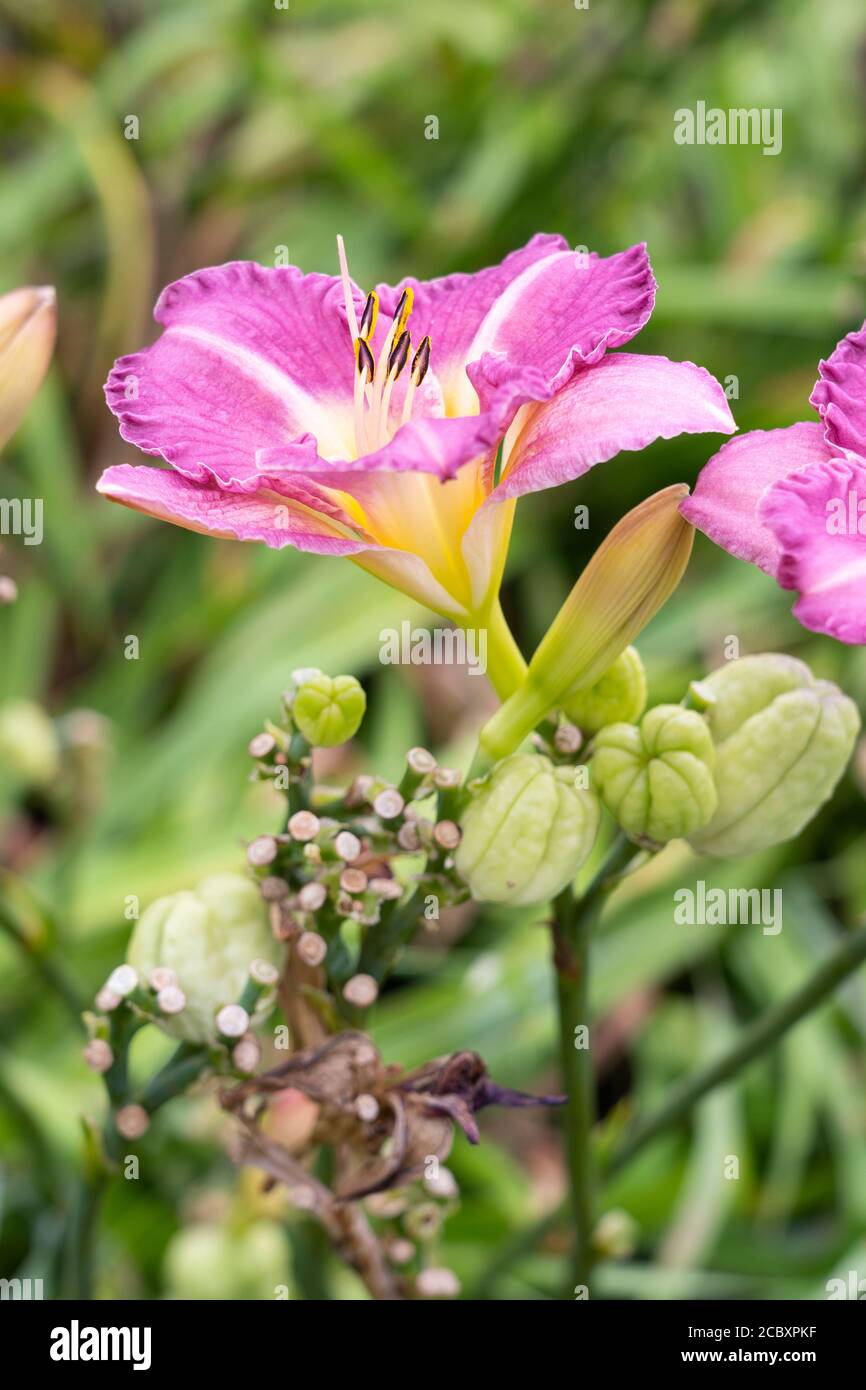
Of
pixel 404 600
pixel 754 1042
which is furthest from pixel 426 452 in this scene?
pixel 404 600

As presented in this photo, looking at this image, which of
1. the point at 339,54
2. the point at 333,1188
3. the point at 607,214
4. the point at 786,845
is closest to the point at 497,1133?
the point at 786,845

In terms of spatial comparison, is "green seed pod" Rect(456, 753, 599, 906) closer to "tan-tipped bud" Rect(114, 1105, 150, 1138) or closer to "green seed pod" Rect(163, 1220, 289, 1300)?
"tan-tipped bud" Rect(114, 1105, 150, 1138)

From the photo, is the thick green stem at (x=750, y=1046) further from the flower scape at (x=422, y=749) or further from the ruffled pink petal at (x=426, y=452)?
the ruffled pink petal at (x=426, y=452)

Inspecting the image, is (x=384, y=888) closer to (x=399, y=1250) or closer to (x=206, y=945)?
(x=206, y=945)

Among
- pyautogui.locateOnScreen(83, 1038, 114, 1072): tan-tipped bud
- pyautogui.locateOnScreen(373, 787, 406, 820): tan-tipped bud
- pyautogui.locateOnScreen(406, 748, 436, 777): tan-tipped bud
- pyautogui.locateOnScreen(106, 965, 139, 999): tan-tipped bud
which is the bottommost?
pyautogui.locateOnScreen(83, 1038, 114, 1072): tan-tipped bud

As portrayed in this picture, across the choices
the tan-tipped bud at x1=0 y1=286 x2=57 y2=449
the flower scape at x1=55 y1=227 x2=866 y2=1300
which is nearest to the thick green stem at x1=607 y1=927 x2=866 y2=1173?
the flower scape at x1=55 y1=227 x2=866 y2=1300
